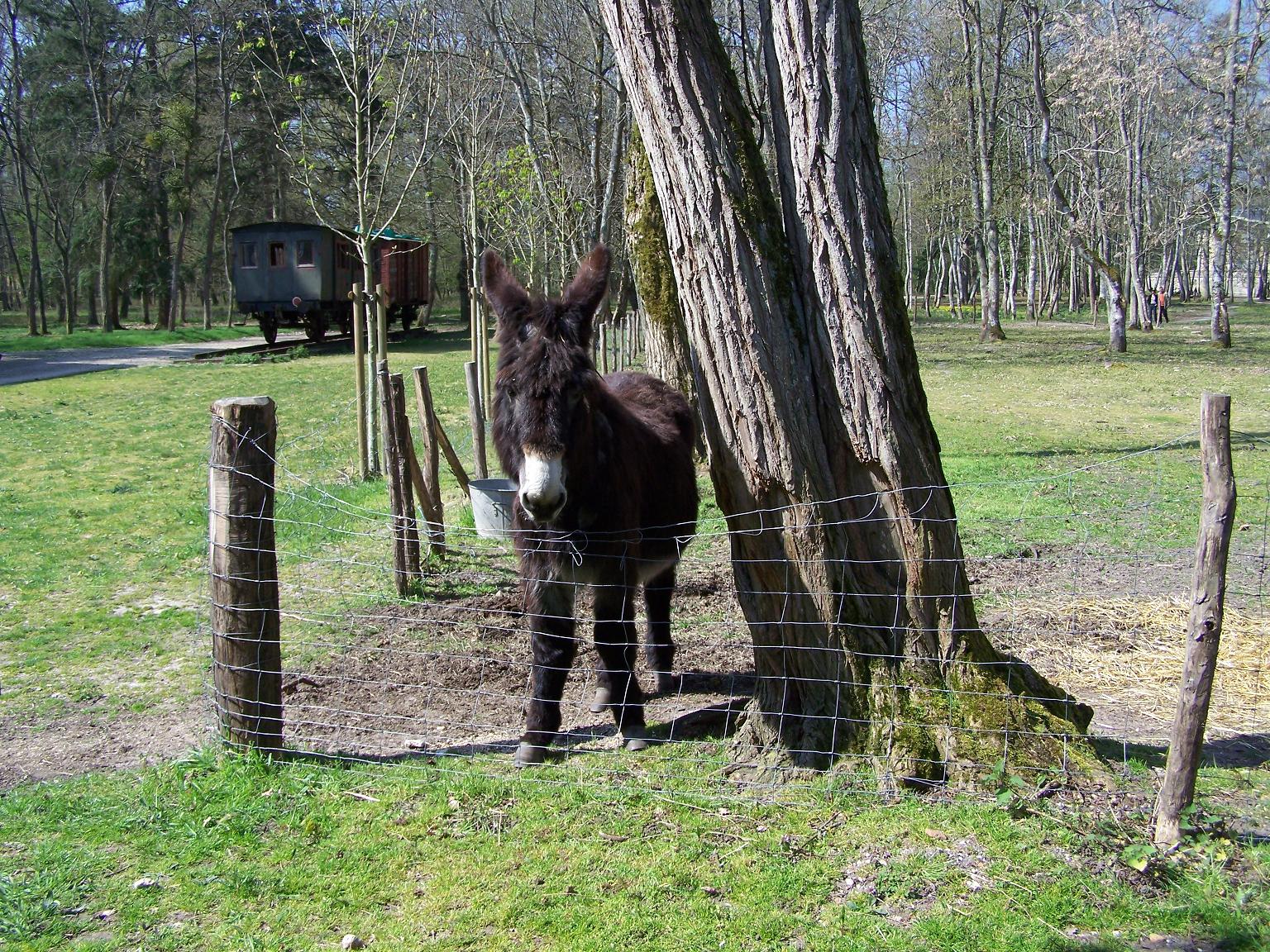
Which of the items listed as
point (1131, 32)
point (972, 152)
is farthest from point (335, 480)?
point (972, 152)

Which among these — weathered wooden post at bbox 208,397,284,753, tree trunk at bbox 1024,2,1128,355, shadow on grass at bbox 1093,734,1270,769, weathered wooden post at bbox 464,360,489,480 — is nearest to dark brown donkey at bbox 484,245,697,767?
weathered wooden post at bbox 208,397,284,753

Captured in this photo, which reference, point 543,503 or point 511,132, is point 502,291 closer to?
point 543,503

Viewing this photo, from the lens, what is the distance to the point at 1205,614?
3.34 metres

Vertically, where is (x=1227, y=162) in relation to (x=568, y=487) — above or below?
above

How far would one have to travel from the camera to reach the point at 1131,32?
25984mm

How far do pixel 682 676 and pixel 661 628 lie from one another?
33 cm

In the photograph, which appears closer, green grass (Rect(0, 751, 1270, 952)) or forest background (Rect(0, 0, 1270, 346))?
green grass (Rect(0, 751, 1270, 952))

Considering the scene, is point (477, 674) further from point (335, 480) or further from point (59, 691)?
point (335, 480)

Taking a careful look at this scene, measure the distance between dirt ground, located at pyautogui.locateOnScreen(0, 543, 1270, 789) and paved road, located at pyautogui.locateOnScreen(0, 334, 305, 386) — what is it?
61.1 ft

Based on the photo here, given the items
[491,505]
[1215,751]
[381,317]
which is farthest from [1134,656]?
[381,317]

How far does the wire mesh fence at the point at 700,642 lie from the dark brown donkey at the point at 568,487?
122mm

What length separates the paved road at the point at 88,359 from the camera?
22.1 meters

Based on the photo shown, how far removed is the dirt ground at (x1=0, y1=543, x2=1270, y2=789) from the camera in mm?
4574

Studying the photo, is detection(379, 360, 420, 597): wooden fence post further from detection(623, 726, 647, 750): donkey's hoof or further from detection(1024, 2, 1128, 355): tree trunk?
detection(1024, 2, 1128, 355): tree trunk
